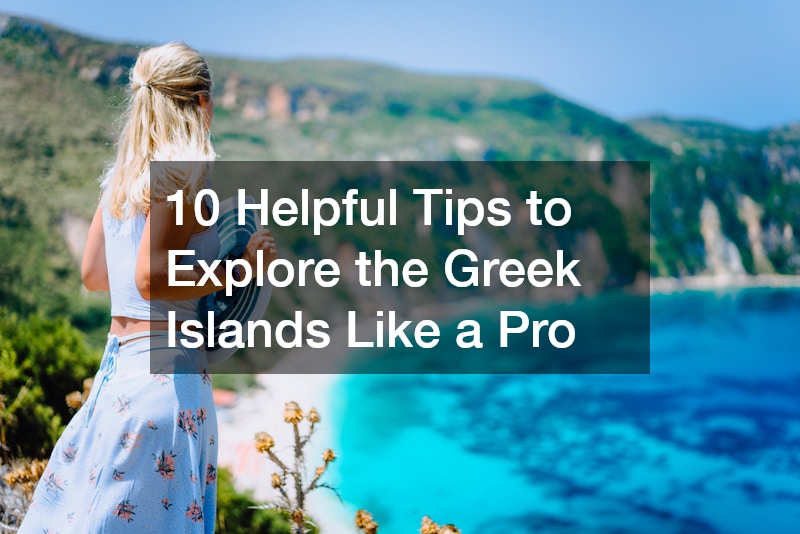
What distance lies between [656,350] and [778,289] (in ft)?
110

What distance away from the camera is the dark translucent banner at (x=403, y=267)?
5.38ft

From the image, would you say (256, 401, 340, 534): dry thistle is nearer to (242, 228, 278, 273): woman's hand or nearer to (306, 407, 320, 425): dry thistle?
(306, 407, 320, 425): dry thistle

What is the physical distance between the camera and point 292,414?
6.24 feet

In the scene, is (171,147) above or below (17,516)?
above

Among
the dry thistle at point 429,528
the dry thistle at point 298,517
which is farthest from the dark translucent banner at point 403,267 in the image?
the dry thistle at point 429,528

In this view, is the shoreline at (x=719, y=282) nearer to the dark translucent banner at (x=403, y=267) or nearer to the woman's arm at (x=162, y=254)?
the dark translucent banner at (x=403, y=267)

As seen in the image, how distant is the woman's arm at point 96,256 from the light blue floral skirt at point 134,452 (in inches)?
11.0

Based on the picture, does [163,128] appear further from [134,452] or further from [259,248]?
[134,452]

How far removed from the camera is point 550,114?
279 ft

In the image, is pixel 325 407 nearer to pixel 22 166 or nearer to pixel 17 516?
pixel 22 166

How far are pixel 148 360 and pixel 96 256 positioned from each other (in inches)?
16.3

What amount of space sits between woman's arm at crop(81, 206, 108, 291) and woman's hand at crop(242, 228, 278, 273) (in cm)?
43

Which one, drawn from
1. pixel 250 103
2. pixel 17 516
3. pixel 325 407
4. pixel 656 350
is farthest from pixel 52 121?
pixel 656 350

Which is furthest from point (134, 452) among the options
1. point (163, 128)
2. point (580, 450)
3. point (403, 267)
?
point (580, 450)
